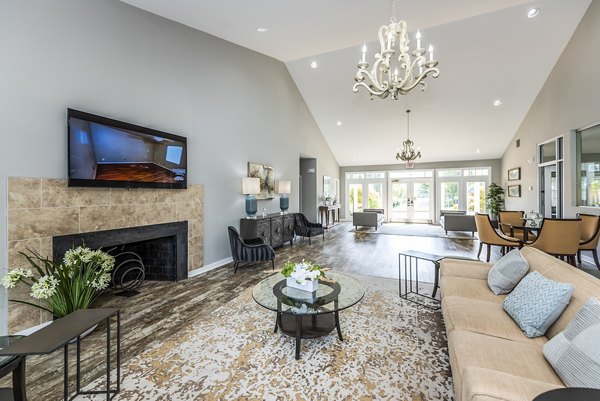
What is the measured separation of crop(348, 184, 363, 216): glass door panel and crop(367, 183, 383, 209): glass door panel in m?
0.42

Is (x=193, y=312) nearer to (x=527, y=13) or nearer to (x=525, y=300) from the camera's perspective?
(x=525, y=300)

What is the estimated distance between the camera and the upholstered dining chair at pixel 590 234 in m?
4.19

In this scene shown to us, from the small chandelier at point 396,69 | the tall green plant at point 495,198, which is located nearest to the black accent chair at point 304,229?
the small chandelier at point 396,69

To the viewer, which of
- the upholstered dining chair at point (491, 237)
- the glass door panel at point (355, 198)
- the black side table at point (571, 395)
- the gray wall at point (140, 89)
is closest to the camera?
the black side table at point (571, 395)

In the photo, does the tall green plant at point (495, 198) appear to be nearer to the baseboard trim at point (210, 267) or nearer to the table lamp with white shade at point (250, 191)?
the table lamp with white shade at point (250, 191)

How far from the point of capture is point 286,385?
1902 millimetres

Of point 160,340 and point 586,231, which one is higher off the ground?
point 586,231

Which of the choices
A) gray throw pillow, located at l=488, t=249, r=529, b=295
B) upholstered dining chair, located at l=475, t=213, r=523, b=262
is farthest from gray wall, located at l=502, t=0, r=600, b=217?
gray throw pillow, located at l=488, t=249, r=529, b=295

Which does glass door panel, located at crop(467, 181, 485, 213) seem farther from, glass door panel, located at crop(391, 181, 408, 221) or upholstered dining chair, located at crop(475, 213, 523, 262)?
upholstered dining chair, located at crop(475, 213, 523, 262)

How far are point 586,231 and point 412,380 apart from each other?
4760 mm

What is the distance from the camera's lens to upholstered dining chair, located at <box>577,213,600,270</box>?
4191 millimetres

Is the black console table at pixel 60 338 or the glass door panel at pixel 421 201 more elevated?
the glass door panel at pixel 421 201

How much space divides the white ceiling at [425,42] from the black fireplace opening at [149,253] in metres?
2.98

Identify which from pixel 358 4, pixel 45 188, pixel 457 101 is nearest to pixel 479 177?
pixel 457 101
